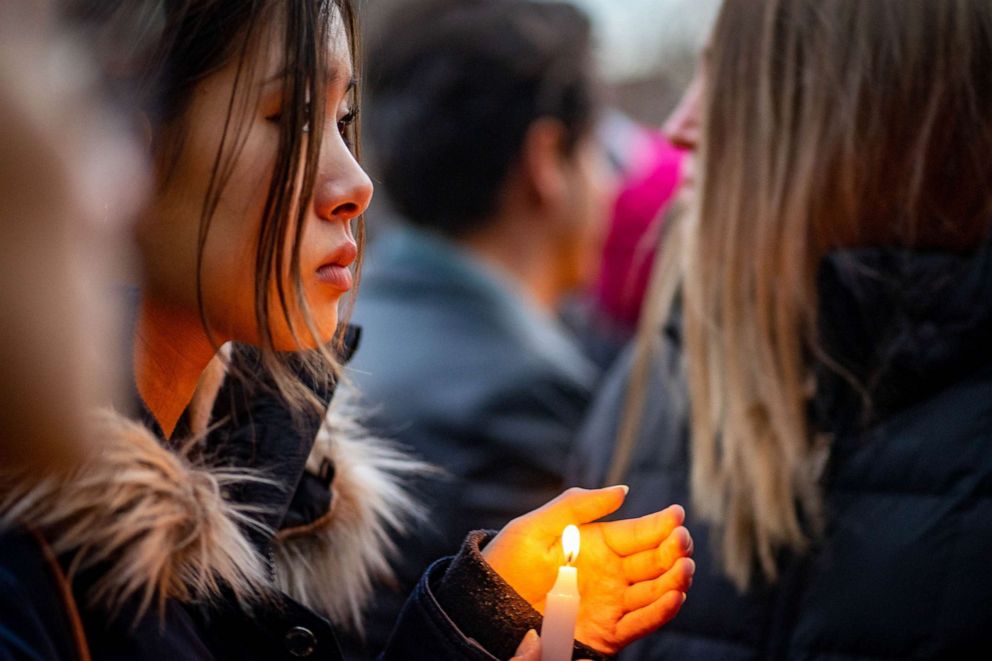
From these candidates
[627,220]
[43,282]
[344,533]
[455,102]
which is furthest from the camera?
[627,220]

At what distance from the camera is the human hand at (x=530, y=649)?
1266 millimetres

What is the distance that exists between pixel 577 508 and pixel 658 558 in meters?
0.10

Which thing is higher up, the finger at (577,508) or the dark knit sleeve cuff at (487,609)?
the finger at (577,508)

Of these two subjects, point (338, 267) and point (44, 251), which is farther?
point (338, 267)

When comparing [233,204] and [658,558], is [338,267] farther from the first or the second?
[658,558]

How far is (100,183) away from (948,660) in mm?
1303

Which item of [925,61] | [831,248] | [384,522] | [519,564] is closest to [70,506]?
[519,564]

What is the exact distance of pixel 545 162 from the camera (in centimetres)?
362

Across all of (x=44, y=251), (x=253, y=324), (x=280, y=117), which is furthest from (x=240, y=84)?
(x=44, y=251)

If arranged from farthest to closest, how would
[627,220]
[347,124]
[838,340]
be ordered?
[627,220] → [838,340] → [347,124]

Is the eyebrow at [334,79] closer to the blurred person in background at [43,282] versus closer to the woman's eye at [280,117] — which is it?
the woman's eye at [280,117]

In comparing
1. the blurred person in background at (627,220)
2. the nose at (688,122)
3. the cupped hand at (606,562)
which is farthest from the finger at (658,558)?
the blurred person in background at (627,220)

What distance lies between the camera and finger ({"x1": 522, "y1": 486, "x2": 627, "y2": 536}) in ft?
4.35

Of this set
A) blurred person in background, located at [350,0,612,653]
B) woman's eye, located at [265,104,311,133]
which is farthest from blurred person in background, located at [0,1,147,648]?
blurred person in background, located at [350,0,612,653]
